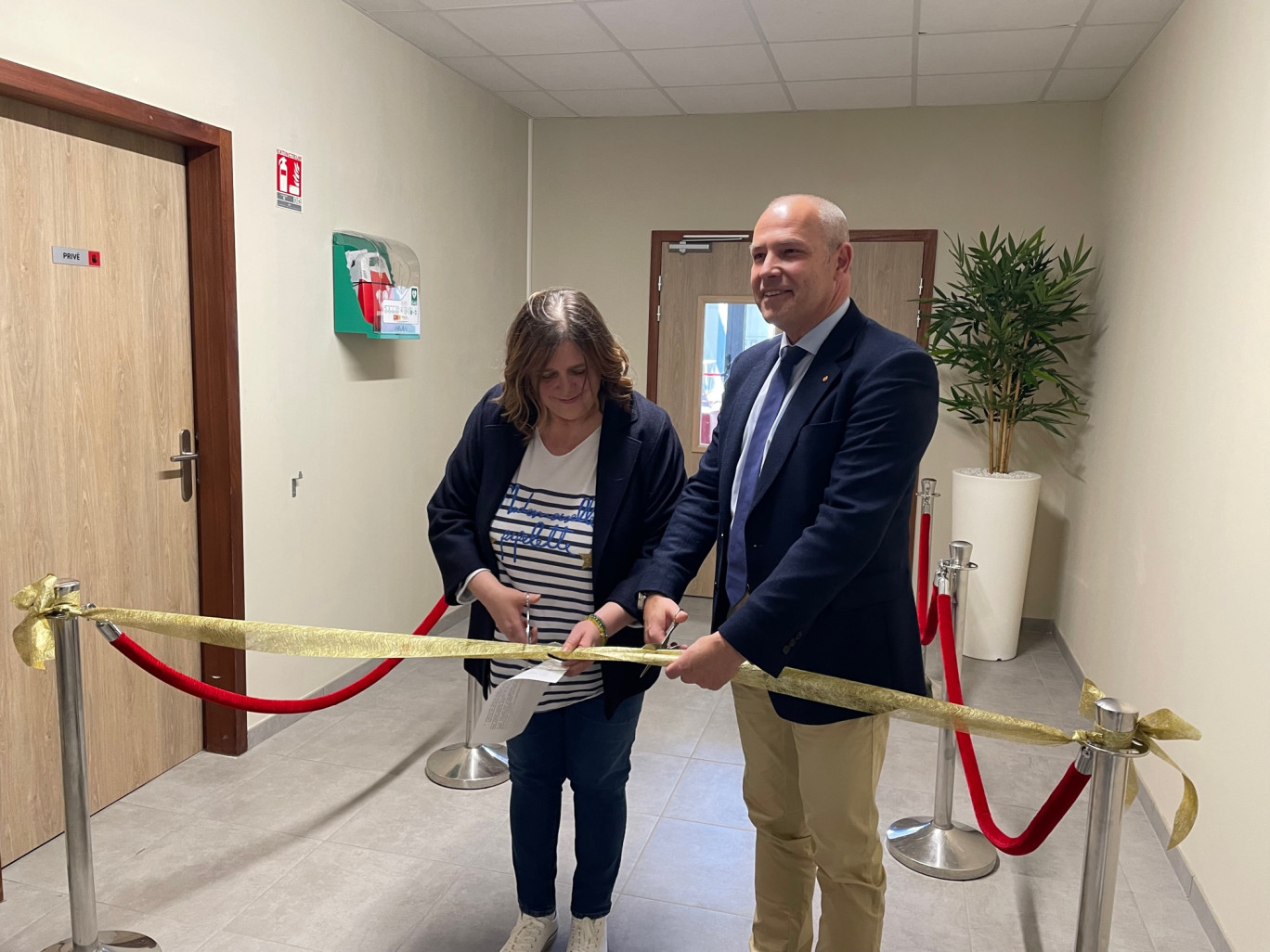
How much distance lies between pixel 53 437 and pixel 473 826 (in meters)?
1.58

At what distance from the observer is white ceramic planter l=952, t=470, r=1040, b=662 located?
14.2 ft

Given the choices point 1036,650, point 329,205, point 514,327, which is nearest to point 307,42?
point 329,205

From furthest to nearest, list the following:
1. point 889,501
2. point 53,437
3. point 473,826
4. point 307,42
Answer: point 307,42 → point 473,826 → point 53,437 → point 889,501

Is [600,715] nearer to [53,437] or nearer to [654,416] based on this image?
[654,416]

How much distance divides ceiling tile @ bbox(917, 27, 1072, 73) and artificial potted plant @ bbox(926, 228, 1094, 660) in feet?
2.39

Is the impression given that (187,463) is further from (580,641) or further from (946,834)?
(946,834)

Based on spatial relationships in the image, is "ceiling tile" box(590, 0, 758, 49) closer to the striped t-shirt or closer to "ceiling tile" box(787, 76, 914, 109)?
"ceiling tile" box(787, 76, 914, 109)

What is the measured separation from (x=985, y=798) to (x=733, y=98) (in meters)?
3.57

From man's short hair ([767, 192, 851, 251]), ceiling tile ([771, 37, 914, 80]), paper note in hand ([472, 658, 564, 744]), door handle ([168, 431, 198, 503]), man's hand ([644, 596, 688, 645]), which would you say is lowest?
paper note in hand ([472, 658, 564, 744])

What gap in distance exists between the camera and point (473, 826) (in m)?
2.74

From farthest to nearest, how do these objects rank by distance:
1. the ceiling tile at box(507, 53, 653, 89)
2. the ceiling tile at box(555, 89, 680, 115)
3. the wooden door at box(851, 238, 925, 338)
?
the wooden door at box(851, 238, 925, 338)
the ceiling tile at box(555, 89, 680, 115)
the ceiling tile at box(507, 53, 653, 89)

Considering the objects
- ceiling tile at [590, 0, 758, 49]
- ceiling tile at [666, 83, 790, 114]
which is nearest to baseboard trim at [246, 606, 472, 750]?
ceiling tile at [590, 0, 758, 49]

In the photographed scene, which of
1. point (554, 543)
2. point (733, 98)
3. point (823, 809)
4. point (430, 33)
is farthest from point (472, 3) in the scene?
point (823, 809)

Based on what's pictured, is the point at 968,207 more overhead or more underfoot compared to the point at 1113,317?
more overhead
